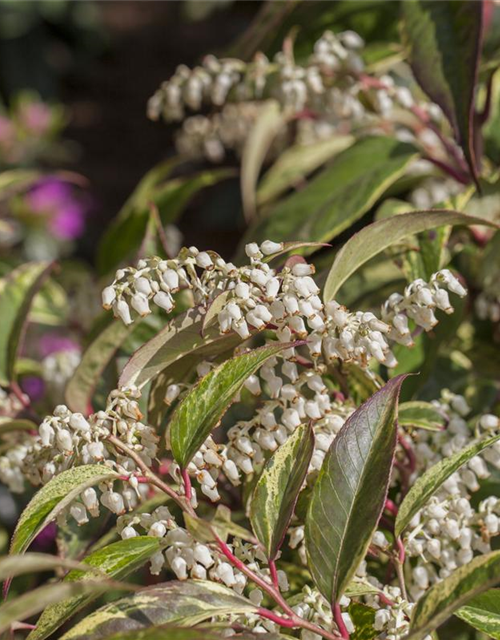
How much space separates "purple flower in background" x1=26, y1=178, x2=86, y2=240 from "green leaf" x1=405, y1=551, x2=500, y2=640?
1.93 m

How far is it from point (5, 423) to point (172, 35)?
328cm

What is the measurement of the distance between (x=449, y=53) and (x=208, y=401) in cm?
45

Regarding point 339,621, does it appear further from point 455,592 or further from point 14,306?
point 14,306

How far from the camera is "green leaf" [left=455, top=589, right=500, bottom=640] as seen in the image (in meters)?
0.58

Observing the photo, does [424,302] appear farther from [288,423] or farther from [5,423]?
[5,423]

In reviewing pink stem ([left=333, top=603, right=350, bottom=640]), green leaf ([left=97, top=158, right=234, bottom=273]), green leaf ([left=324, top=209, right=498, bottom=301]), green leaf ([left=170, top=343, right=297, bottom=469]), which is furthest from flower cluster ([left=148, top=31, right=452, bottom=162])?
pink stem ([left=333, top=603, right=350, bottom=640])

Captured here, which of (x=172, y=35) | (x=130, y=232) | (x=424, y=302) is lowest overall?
(x=172, y=35)

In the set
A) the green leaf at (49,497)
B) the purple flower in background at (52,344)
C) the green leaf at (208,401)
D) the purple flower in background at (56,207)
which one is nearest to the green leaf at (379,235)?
the green leaf at (208,401)

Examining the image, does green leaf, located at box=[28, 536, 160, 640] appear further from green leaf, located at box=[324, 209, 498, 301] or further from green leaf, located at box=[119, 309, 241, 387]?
green leaf, located at box=[324, 209, 498, 301]

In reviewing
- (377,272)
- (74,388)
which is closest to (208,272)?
(74,388)

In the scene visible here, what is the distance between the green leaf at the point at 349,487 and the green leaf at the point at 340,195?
328 millimetres

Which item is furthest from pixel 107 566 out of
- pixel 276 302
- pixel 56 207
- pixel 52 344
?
pixel 56 207

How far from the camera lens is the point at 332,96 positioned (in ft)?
3.17

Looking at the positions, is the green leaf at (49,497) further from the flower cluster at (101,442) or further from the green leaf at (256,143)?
the green leaf at (256,143)
